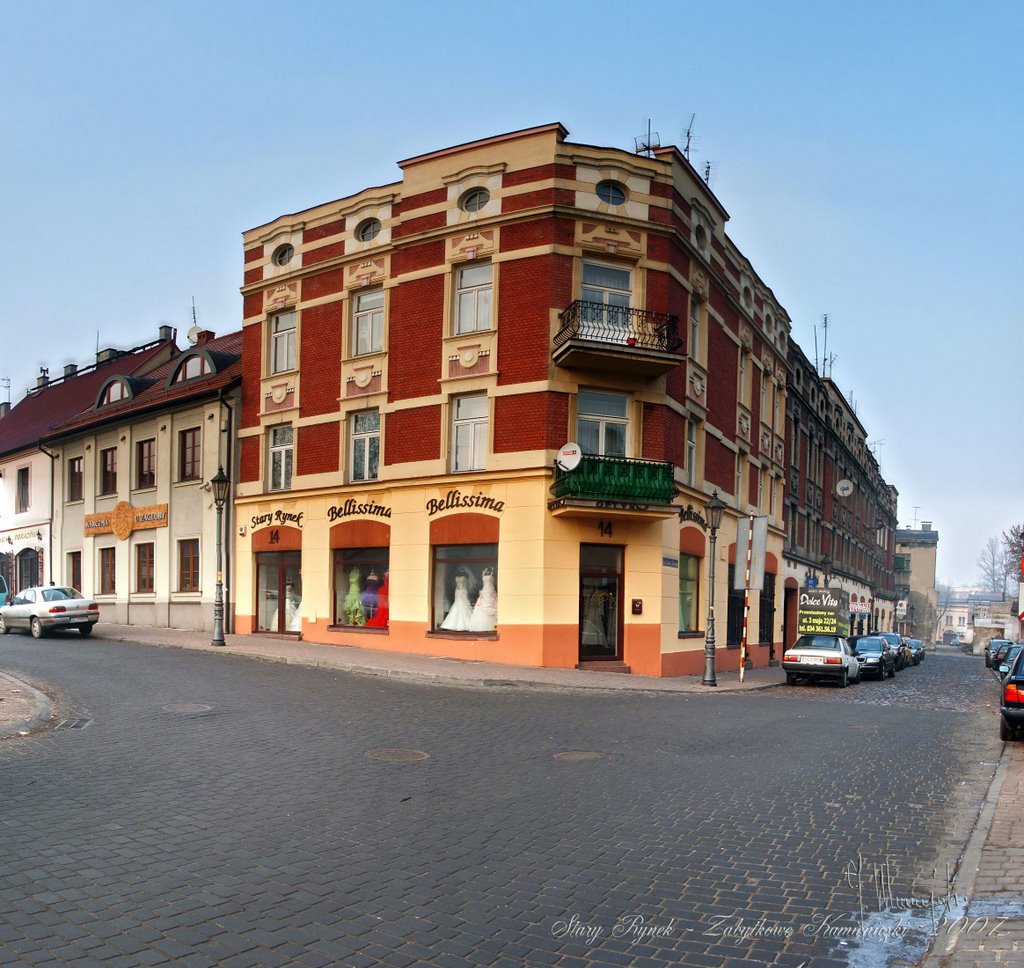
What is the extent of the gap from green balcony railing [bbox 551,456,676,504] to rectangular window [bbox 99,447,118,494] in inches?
785

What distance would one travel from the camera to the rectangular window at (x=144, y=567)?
32.5m

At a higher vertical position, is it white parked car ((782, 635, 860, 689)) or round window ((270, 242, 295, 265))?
round window ((270, 242, 295, 265))

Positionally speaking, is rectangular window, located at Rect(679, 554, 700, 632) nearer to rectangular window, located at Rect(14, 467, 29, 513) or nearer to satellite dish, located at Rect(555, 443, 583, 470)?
satellite dish, located at Rect(555, 443, 583, 470)

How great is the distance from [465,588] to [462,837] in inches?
654

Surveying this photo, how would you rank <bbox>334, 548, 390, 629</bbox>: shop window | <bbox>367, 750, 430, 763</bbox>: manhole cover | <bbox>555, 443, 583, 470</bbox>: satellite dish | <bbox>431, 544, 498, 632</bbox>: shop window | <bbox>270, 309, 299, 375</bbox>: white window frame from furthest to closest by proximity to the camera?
<bbox>270, 309, 299, 375</bbox>: white window frame < <bbox>334, 548, 390, 629</bbox>: shop window < <bbox>431, 544, 498, 632</bbox>: shop window < <bbox>555, 443, 583, 470</bbox>: satellite dish < <bbox>367, 750, 430, 763</bbox>: manhole cover

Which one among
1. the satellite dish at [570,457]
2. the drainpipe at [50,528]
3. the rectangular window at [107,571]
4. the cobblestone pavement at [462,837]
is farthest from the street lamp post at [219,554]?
the drainpipe at [50,528]

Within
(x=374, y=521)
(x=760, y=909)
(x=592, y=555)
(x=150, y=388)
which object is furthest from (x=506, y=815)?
(x=150, y=388)

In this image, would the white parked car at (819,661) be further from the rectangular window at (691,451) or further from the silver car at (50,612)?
the silver car at (50,612)

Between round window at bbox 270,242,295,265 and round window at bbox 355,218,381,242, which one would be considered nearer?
round window at bbox 355,218,381,242

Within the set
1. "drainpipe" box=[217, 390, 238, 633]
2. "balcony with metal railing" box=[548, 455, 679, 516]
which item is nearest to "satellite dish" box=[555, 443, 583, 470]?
"balcony with metal railing" box=[548, 455, 679, 516]

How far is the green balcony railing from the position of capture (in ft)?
72.0

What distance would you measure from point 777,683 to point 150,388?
2472 centimetres

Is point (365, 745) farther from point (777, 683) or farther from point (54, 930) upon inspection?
point (777, 683)

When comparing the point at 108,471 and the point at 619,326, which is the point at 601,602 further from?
the point at 108,471
